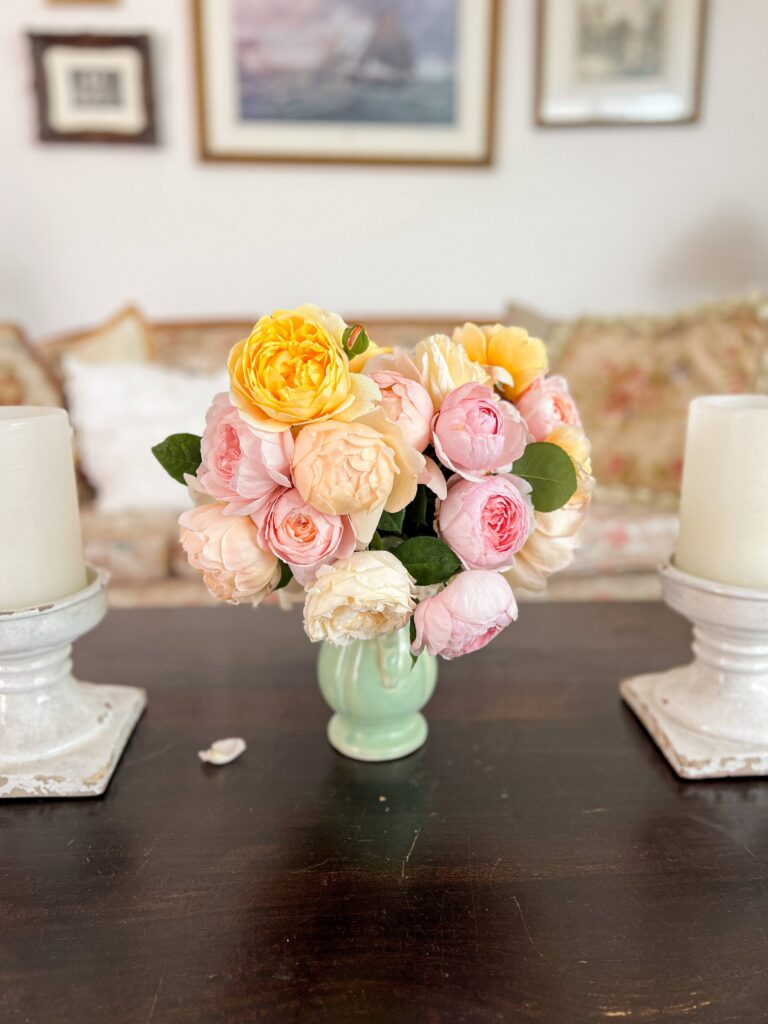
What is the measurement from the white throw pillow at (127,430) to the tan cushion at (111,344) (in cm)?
13

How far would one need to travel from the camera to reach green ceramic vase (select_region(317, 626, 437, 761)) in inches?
27.9

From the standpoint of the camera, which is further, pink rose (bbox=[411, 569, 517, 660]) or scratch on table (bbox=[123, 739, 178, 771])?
scratch on table (bbox=[123, 739, 178, 771])

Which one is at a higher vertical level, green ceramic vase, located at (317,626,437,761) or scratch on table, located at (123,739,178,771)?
green ceramic vase, located at (317,626,437,761)

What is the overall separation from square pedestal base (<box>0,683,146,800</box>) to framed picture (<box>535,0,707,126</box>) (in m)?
2.38

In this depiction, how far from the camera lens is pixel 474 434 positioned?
1.85 feet

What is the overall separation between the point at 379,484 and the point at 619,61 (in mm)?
2481

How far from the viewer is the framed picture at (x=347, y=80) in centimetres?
239

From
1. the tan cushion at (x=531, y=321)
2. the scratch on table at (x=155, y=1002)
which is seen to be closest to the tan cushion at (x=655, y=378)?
the tan cushion at (x=531, y=321)

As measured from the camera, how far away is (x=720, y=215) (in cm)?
260

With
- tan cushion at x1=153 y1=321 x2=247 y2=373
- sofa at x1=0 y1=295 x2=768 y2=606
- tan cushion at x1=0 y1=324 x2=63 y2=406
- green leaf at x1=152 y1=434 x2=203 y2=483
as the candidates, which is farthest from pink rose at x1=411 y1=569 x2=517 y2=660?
tan cushion at x1=153 y1=321 x2=247 y2=373

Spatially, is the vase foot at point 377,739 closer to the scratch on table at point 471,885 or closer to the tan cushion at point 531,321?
the scratch on table at point 471,885

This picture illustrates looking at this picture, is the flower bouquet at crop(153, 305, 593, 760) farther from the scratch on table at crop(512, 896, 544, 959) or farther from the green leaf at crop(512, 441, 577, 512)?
the scratch on table at crop(512, 896, 544, 959)

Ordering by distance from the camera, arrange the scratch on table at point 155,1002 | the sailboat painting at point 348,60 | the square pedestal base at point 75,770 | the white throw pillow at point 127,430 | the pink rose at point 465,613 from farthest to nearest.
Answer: the sailboat painting at point 348,60
the white throw pillow at point 127,430
the square pedestal base at point 75,770
the pink rose at point 465,613
the scratch on table at point 155,1002

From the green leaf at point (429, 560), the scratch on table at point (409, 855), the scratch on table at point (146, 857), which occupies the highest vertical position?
the green leaf at point (429, 560)
